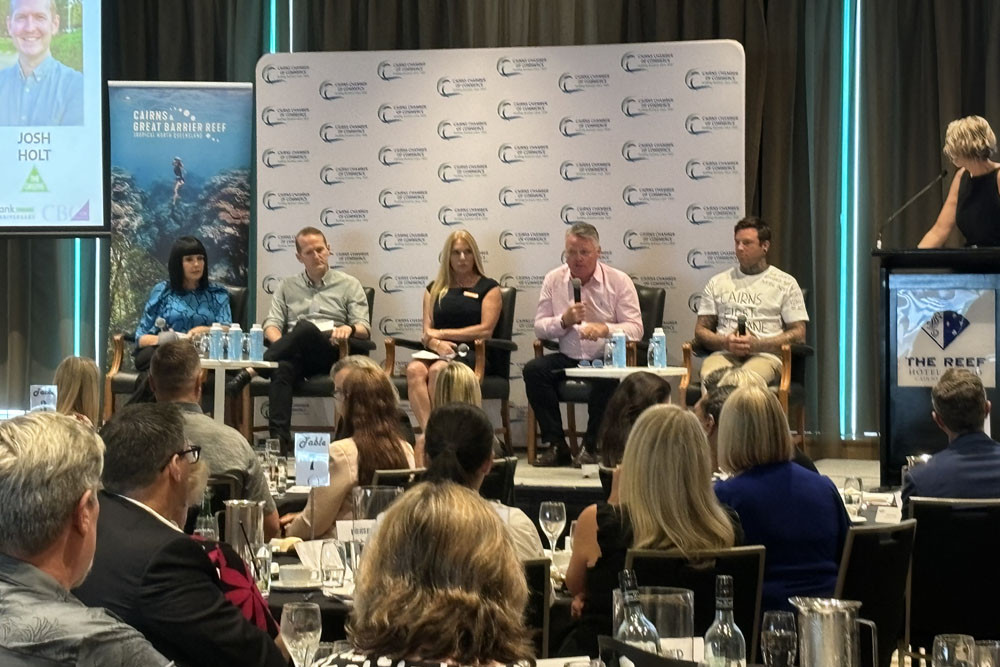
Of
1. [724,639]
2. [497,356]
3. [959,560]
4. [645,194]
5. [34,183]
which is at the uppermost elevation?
[34,183]

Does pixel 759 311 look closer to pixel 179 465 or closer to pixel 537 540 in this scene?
pixel 537 540

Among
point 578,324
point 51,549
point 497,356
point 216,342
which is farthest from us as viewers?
point 497,356

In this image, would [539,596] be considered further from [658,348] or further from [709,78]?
[709,78]

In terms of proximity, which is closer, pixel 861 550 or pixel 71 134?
pixel 861 550

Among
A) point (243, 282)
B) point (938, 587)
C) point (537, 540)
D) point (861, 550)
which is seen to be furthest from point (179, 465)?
point (243, 282)

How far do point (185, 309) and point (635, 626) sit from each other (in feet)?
18.9

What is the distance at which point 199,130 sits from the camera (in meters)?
8.13

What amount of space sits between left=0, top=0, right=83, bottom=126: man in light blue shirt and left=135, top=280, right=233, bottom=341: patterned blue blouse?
124cm

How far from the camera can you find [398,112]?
799 centimetres

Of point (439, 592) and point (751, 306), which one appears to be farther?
point (751, 306)

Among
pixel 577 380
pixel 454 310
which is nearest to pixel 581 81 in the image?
pixel 454 310

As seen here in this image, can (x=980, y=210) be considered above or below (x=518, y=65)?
below

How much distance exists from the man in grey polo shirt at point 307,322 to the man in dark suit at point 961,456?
3.91m

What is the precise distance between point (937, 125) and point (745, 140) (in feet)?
3.59
